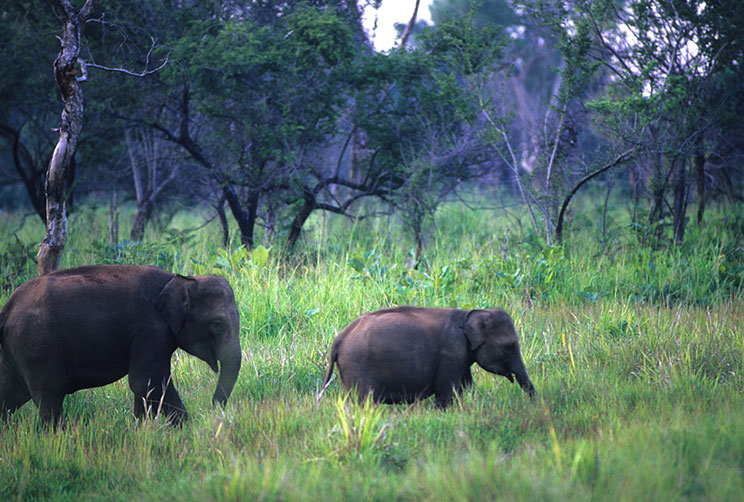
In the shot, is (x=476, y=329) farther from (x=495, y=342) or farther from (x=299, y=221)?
(x=299, y=221)

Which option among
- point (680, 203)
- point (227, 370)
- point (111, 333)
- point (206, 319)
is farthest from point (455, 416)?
point (680, 203)

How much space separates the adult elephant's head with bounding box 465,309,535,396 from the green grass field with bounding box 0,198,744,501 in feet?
0.62

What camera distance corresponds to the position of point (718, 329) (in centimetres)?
562

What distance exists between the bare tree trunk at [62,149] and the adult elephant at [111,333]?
1.94m

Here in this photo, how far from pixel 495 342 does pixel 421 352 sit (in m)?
0.53

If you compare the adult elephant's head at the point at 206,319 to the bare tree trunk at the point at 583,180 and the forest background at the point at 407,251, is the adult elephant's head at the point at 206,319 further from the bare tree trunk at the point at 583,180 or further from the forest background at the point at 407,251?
the bare tree trunk at the point at 583,180

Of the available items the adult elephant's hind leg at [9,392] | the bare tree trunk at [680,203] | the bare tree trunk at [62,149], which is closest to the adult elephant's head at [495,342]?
the adult elephant's hind leg at [9,392]

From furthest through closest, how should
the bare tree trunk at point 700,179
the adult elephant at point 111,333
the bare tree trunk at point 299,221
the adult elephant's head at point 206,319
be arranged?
1. the bare tree trunk at point 700,179
2. the bare tree trunk at point 299,221
3. the adult elephant's head at point 206,319
4. the adult elephant at point 111,333

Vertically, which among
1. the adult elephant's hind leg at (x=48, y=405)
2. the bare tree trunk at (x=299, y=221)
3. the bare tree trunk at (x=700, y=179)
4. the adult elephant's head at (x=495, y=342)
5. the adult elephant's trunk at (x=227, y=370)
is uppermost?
the bare tree trunk at (x=700, y=179)

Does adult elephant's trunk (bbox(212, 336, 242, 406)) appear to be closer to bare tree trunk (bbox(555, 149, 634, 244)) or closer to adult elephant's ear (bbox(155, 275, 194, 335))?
adult elephant's ear (bbox(155, 275, 194, 335))

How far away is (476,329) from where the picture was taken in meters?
4.49

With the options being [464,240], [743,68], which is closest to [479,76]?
[464,240]

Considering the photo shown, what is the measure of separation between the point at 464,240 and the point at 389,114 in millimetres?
2732

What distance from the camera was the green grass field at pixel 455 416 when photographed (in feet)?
10.2
